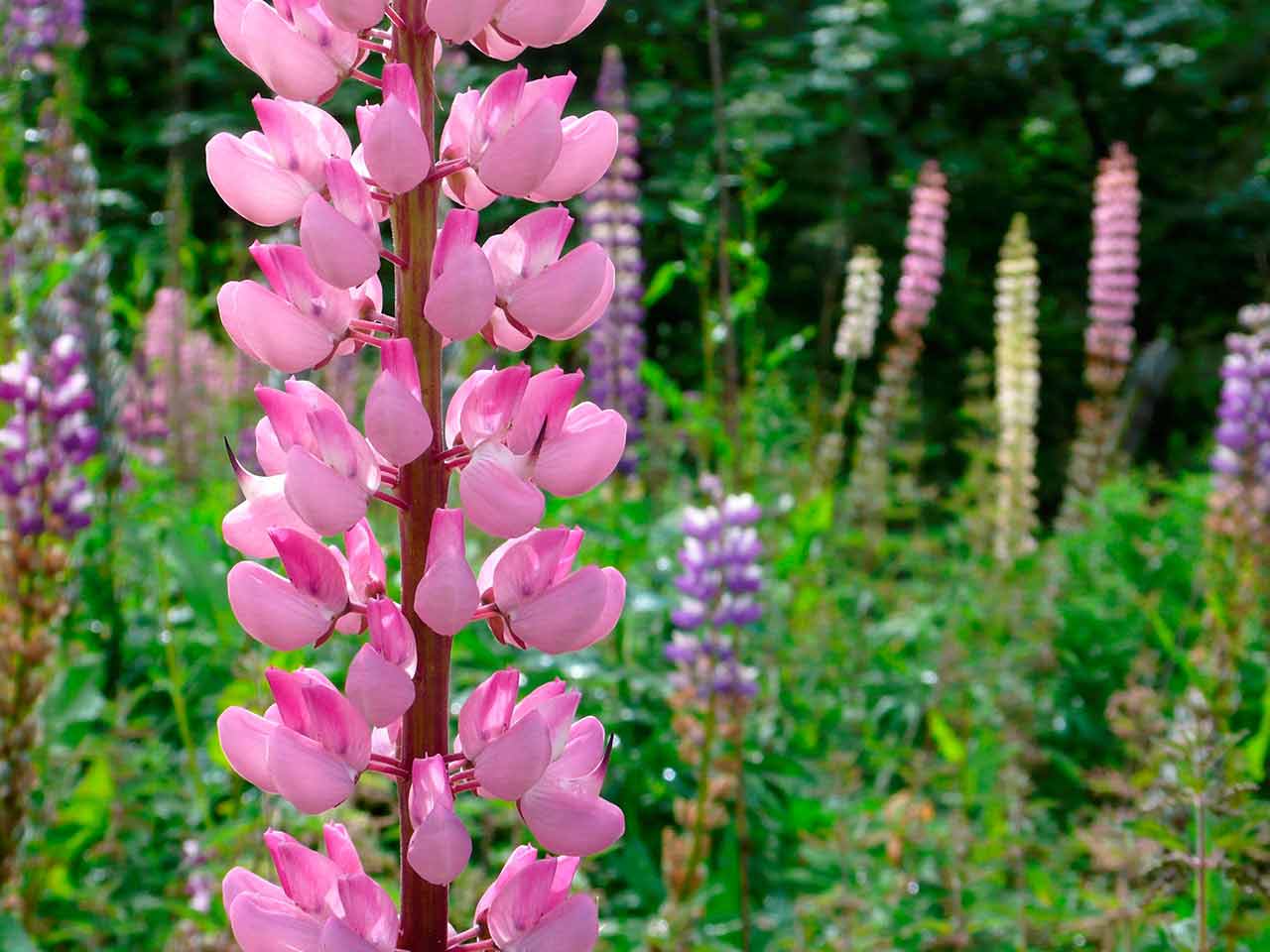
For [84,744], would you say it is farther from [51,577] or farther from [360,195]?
[360,195]

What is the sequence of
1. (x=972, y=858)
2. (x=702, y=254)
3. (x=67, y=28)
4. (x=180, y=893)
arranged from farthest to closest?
(x=67, y=28) < (x=702, y=254) < (x=972, y=858) < (x=180, y=893)

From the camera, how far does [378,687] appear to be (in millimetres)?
735

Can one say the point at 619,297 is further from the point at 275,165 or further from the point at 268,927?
the point at 268,927

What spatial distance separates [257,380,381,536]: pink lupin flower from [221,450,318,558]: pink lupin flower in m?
0.02

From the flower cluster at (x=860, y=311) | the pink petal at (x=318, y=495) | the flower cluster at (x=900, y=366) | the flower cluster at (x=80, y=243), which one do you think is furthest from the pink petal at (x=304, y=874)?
the flower cluster at (x=860, y=311)

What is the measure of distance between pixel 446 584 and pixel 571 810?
0.59 ft

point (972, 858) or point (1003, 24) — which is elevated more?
point (1003, 24)

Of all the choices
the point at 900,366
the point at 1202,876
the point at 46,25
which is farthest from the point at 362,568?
the point at 900,366

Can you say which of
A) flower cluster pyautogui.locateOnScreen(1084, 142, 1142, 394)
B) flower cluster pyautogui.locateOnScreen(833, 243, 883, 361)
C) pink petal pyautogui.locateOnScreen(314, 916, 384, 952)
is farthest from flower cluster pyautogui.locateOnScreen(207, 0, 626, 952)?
flower cluster pyautogui.locateOnScreen(1084, 142, 1142, 394)

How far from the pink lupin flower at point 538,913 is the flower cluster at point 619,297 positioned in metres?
3.41

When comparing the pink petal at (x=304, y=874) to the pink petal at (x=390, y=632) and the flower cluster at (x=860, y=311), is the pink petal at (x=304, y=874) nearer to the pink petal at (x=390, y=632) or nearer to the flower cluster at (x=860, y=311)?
the pink petal at (x=390, y=632)

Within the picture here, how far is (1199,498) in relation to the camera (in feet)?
15.0

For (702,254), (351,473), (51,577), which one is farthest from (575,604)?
(702,254)

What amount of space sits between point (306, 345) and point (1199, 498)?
4.45m
